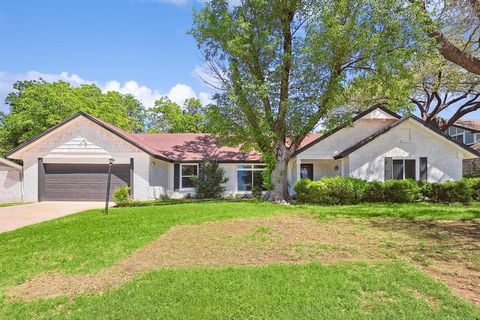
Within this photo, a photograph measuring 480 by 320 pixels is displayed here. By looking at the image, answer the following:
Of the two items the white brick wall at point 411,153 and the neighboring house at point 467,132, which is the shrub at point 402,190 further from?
the neighboring house at point 467,132

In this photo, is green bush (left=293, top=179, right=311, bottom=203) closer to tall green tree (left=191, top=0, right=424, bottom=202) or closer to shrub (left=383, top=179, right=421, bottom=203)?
tall green tree (left=191, top=0, right=424, bottom=202)

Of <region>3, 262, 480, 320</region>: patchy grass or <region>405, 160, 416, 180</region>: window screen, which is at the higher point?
<region>405, 160, 416, 180</region>: window screen

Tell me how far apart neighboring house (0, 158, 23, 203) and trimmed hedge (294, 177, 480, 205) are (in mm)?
16510

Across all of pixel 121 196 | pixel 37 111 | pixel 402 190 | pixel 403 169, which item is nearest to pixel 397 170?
pixel 403 169

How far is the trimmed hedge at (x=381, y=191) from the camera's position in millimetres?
14953

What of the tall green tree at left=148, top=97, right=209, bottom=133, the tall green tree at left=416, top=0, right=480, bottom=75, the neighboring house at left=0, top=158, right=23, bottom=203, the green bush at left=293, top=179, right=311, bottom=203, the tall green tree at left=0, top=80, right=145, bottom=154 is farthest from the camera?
the tall green tree at left=148, top=97, right=209, bottom=133

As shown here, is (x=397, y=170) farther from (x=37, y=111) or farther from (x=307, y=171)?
(x=37, y=111)

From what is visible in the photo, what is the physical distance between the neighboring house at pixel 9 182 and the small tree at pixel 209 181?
34.3 ft

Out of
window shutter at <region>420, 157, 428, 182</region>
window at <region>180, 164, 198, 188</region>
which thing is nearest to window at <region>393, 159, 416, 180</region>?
window shutter at <region>420, 157, 428, 182</region>

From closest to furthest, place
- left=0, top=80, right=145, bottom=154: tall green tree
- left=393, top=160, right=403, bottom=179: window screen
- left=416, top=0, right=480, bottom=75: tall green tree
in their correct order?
left=416, top=0, right=480, bottom=75: tall green tree
left=393, top=160, right=403, bottom=179: window screen
left=0, top=80, right=145, bottom=154: tall green tree

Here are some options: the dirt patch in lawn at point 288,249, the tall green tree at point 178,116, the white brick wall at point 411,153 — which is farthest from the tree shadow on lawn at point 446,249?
the tall green tree at point 178,116

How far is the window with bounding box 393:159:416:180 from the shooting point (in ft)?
55.6

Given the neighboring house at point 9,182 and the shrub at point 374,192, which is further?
the neighboring house at point 9,182

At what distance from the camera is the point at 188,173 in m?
21.0
